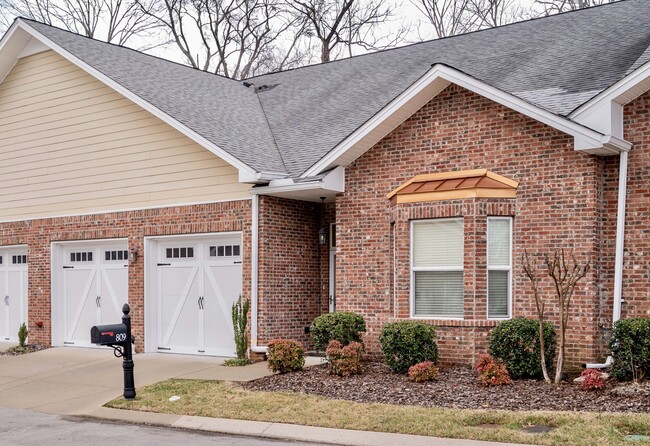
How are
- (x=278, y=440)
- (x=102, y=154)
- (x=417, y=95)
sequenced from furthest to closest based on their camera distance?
(x=102, y=154)
(x=417, y=95)
(x=278, y=440)

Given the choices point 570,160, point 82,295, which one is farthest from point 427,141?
point 82,295

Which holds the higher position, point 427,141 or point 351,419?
point 427,141

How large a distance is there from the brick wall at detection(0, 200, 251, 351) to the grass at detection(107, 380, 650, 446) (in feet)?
13.3

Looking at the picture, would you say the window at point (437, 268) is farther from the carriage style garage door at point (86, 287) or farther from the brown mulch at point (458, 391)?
the carriage style garage door at point (86, 287)

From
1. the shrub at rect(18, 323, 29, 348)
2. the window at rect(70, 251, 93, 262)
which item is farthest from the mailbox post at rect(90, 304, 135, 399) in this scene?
the shrub at rect(18, 323, 29, 348)

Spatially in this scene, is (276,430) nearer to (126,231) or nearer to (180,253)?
(180,253)

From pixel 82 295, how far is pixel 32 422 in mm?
7491

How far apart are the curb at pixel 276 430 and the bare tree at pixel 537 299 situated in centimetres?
334

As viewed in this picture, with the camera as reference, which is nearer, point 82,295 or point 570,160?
point 570,160

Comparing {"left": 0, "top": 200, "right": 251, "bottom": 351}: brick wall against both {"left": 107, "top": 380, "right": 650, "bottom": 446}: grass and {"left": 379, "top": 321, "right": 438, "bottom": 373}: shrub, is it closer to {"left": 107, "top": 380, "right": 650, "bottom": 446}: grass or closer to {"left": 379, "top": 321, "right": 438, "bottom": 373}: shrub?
{"left": 379, "top": 321, "right": 438, "bottom": 373}: shrub

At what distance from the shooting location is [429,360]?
1257 centimetres

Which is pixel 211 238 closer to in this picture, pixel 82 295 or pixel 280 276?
pixel 280 276

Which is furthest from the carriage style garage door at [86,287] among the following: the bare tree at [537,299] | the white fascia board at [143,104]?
the bare tree at [537,299]

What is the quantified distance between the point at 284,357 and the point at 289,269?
309 cm
